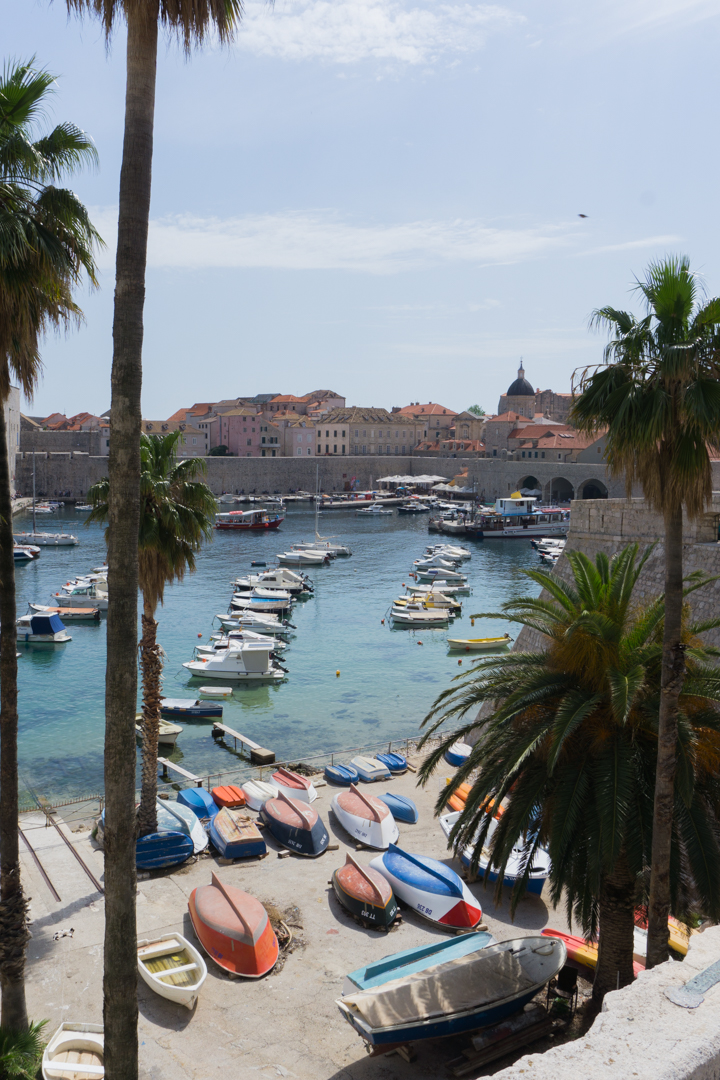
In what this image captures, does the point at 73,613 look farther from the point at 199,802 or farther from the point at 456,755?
the point at 199,802

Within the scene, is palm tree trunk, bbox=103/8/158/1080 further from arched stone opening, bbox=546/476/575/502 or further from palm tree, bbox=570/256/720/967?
arched stone opening, bbox=546/476/575/502

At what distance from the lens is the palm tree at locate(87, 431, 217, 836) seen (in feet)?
45.6

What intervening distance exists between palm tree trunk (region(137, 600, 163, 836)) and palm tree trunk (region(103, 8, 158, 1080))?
932cm

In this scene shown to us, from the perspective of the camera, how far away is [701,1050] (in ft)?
11.2

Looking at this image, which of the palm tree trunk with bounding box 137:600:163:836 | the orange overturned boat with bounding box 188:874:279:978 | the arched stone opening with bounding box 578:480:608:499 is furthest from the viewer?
the arched stone opening with bounding box 578:480:608:499

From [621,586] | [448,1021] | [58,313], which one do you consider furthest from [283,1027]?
[58,313]

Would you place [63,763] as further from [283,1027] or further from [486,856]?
Result: [283,1027]

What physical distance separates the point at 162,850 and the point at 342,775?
6.18 meters

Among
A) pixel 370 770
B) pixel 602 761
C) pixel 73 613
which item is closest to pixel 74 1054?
pixel 602 761

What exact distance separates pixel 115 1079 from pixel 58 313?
668cm

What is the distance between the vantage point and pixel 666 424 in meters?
7.17

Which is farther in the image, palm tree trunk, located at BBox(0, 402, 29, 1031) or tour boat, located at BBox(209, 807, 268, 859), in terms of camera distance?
tour boat, located at BBox(209, 807, 268, 859)

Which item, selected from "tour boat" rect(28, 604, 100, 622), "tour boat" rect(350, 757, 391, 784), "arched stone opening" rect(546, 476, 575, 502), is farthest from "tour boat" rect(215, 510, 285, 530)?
"tour boat" rect(350, 757, 391, 784)

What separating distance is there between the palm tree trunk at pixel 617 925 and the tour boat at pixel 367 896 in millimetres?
3936
